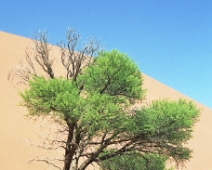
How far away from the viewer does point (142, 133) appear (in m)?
13.1

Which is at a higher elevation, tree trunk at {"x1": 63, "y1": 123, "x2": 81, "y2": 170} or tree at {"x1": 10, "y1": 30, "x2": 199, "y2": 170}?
tree at {"x1": 10, "y1": 30, "x2": 199, "y2": 170}

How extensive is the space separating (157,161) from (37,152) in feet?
31.4

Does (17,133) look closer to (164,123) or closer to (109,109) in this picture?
(164,123)

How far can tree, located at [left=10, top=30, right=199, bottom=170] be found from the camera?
1170 cm

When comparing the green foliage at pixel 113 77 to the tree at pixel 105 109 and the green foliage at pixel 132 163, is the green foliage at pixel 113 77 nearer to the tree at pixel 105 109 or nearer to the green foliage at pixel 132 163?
the tree at pixel 105 109

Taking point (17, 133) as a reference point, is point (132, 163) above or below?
below

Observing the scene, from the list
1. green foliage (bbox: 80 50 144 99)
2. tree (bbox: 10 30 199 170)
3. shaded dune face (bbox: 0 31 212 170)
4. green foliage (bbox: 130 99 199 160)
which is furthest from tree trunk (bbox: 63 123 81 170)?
green foliage (bbox: 130 99 199 160)

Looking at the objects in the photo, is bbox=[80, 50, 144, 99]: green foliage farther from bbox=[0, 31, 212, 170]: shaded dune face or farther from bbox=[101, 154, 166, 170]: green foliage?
bbox=[101, 154, 166, 170]: green foliage

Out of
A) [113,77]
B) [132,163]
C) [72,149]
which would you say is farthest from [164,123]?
[72,149]

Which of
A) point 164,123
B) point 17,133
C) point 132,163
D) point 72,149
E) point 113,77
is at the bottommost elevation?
point 72,149

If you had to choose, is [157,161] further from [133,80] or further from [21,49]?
[21,49]

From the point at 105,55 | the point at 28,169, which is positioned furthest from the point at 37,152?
the point at 105,55

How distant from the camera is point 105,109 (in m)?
11.7

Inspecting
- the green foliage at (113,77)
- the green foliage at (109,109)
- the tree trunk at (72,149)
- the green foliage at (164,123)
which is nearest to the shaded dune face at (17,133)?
Answer: the green foliage at (109,109)
